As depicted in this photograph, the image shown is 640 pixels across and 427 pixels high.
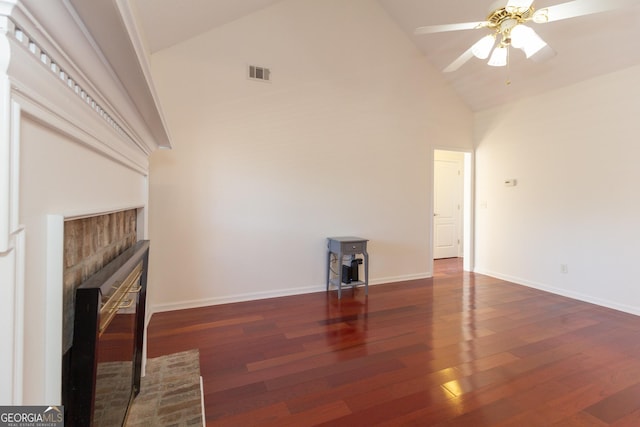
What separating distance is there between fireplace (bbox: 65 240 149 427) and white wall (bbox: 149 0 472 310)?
1.60 metres

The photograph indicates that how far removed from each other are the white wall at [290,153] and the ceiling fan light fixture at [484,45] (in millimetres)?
1644

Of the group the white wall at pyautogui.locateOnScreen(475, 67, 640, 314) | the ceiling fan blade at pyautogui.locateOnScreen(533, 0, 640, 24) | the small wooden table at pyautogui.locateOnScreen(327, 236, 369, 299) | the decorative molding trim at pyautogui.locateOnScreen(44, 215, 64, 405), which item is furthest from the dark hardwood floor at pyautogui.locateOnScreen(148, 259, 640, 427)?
the ceiling fan blade at pyautogui.locateOnScreen(533, 0, 640, 24)

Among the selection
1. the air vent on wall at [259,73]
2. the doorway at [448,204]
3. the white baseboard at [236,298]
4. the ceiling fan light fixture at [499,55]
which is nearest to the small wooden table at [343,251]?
the white baseboard at [236,298]

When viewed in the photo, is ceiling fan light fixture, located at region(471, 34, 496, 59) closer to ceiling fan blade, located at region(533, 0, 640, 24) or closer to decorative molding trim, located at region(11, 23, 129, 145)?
ceiling fan blade, located at region(533, 0, 640, 24)

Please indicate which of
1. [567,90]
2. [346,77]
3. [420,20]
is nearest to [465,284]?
[567,90]

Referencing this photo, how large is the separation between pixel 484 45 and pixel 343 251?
2.46 m

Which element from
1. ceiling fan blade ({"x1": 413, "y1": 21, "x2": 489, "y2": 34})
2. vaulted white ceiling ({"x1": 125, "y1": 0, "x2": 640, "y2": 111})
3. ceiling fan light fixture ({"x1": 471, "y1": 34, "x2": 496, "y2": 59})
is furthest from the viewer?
vaulted white ceiling ({"x1": 125, "y1": 0, "x2": 640, "y2": 111})

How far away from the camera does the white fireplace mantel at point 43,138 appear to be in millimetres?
444

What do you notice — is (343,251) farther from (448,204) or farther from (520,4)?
(448,204)

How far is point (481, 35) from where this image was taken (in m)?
3.42

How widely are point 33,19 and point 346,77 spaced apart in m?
3.76

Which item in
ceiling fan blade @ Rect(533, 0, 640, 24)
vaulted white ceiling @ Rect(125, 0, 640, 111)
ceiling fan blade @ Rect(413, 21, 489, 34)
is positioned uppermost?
vaulted white ceiling @ Rect(125, 0, 640, 111)

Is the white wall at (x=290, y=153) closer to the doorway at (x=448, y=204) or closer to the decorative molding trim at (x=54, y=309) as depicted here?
the doorway at (x=448, y=204)

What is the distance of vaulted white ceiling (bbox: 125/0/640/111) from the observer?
2.60 m
